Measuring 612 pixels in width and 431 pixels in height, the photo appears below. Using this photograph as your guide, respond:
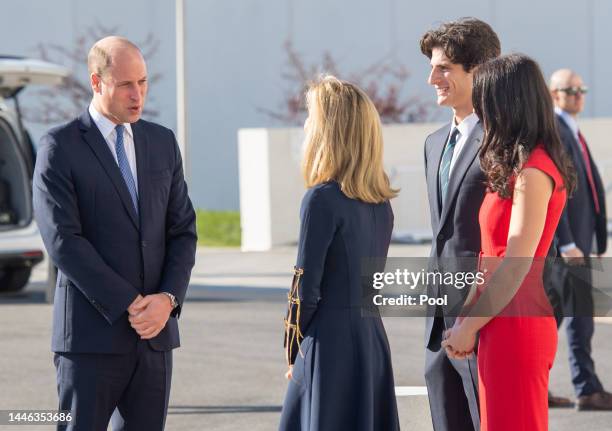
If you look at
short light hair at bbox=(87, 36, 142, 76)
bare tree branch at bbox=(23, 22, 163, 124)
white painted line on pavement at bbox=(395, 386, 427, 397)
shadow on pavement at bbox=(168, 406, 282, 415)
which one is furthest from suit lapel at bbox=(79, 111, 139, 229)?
bare tree branch at bbox=(23, 22, 163, 124)

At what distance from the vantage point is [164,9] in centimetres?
2883

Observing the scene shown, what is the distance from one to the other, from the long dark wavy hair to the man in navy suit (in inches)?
46.4

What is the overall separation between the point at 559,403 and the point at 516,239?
144 inches

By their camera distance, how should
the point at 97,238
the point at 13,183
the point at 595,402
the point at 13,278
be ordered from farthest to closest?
the point at 13,278 < the point at 13,183 < the point at 595,402 < the point at 97,238

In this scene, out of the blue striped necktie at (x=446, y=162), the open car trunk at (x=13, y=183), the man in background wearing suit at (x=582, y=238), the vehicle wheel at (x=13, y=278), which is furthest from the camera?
the vehicle wheel at (x=13, y=278)

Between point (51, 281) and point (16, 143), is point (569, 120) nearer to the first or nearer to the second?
point (51, 281)

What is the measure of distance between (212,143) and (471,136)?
78.7ft

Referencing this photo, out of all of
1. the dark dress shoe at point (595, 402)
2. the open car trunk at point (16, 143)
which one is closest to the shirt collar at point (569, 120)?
the dark dress shoe at point (595, 402)

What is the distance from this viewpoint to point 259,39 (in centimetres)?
2800

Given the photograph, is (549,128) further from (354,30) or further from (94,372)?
(354,30)

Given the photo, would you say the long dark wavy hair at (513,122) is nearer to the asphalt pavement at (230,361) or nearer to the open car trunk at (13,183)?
the asphalt pavement at (230,361)

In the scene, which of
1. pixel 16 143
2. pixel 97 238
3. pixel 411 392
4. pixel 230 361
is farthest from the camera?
pixel 16 143

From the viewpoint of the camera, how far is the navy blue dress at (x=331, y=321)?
4574 millimetres

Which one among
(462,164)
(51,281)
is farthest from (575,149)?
(51,281)
